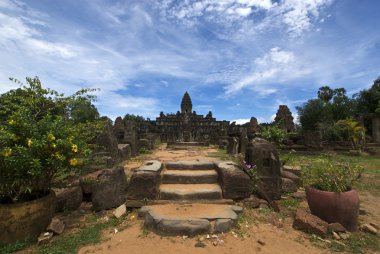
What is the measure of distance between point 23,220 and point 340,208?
15.6 feet

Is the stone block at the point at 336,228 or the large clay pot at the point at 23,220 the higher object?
the large clay pot at the point at 23,220

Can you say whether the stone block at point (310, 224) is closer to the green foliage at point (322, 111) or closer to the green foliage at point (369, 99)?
the green foliage at point (322, 111)

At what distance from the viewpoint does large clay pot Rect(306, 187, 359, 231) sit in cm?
344

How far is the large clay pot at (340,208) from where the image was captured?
11.3 feet

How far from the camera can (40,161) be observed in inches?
126

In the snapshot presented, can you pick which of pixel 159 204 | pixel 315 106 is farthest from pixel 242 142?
pixel 315 106

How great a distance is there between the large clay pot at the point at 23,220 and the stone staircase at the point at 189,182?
2.09m

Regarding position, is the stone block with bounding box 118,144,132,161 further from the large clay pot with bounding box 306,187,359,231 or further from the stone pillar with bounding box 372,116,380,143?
the stone pillar with bounding box 372,116,380,143

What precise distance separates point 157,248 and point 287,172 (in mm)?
4731

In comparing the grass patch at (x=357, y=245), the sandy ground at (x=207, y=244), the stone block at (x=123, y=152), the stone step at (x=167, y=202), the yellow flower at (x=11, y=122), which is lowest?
the grass patch at (x=357, y=245)

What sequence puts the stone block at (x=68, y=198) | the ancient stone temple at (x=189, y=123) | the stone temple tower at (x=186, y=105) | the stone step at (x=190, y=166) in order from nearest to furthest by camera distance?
1. the stone block at (x=68, y=198)
2. the stone step at (x=190, y=166)
3. the ancient stone temple at (x=189, y=123)
4. the stone temple tower at (x=186, y=105)

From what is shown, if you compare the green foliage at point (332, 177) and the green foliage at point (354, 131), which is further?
the green foliage at point (354, 131)

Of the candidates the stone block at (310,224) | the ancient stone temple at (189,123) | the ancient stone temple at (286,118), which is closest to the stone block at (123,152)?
the stone block at (310,224)

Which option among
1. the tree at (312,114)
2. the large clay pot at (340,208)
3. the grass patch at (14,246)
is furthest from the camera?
the tree at (312,114)
